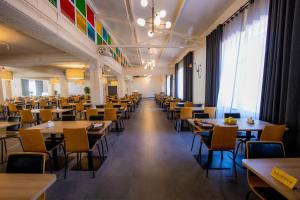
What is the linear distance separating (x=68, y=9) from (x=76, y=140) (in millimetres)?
3208

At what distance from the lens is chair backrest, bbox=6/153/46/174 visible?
5.19ft

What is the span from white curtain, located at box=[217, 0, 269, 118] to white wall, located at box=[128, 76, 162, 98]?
17.7 metres

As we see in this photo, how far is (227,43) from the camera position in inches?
189

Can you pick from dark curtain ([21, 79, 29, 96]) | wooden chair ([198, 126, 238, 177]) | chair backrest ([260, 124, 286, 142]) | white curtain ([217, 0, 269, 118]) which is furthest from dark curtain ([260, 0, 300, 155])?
dark curtain ([21, 79, 29, 96])

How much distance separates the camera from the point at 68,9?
3934mm

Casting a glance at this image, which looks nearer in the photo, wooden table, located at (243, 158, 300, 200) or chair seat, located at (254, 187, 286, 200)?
wooden table, located at (243, 158, 300, 200)

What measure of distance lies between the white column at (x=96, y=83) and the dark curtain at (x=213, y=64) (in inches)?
167

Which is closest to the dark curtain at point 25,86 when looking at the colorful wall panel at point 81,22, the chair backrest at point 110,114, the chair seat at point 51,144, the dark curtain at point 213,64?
the colorful wall panel at point 81,22

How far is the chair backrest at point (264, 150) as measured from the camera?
5.98 ft

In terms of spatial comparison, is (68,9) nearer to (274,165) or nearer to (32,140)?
(32,140)

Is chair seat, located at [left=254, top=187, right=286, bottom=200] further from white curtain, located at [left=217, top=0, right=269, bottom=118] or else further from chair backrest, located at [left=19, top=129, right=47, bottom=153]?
chair backrest, located at [left=19, top=129, right=47, bottom=153]

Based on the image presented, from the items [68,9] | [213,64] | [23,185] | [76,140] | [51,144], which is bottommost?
[51,144]

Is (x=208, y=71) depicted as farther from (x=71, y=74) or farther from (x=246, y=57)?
(x=71, y=74)

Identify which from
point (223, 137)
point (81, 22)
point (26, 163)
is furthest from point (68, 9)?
point (223, 137)
